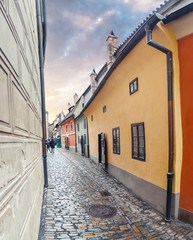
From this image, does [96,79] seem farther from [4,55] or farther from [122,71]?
[4,55]

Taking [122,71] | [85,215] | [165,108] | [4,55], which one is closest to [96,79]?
[122,71]

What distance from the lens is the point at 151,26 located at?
14.7 ft

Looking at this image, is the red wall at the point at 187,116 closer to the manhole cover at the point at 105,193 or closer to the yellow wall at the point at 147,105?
the yellow wall at the point at 147,105

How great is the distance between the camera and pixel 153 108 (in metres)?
5.30

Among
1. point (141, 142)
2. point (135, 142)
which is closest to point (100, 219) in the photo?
point (141, 142)

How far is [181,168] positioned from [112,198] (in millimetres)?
2826

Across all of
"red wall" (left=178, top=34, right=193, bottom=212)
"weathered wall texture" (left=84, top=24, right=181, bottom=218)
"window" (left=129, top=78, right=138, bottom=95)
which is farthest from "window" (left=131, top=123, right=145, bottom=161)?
"red wall" (left=178, top=34, right=193, bottom=212)

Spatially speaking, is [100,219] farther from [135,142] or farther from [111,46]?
[111,46]

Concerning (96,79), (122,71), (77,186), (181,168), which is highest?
(96,79)

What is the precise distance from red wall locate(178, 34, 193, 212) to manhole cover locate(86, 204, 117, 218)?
1988mm

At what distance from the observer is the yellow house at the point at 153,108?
4.42 meters

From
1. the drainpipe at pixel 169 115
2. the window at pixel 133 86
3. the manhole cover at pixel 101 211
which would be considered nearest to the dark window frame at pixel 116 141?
the window at pixel 133 86

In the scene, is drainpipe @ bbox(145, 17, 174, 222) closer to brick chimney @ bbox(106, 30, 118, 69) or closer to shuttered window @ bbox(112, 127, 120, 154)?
shuttered window @ bbox(112, 127, 120, 154)

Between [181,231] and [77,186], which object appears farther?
[77,186]
